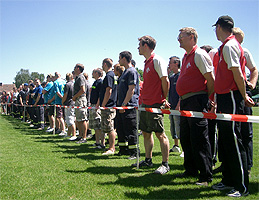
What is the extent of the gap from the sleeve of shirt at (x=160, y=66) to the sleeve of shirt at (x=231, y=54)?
4.21 ft

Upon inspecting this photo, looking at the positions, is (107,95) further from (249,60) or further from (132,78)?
(249,60)

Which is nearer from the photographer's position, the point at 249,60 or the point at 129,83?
the point at 249,60

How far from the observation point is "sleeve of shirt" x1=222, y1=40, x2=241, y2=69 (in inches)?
131

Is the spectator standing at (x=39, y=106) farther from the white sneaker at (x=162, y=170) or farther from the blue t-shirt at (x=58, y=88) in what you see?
the white sneaker at (x=162, y=170)

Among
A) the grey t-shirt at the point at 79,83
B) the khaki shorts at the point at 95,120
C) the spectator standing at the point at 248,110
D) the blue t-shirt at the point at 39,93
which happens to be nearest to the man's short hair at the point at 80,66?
the grey t-shirt at the point at 79,83

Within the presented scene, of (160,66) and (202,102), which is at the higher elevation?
(160,66)

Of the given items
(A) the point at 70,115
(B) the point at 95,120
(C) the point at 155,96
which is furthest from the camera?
(A) the point at 70,115

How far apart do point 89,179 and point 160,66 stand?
2244mm

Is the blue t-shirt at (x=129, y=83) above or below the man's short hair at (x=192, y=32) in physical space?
below

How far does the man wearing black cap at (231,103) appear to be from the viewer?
334 cm

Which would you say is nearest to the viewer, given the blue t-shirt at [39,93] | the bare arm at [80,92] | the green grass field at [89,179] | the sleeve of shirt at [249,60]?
the green grass field at [89,179]

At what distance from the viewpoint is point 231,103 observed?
11.3 ft

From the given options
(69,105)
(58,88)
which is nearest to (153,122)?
(69,105)

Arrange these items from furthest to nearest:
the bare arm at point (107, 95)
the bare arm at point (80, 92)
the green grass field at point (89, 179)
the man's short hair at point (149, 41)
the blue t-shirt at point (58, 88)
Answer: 1. the blue t-shirt at point (58, 88)
2. the bare arm at point (80, 92)
3. the bare arm at point (107, 95)
4. the man's short hair at point (149, 41)
5. the green grass field at point (89, 179)
